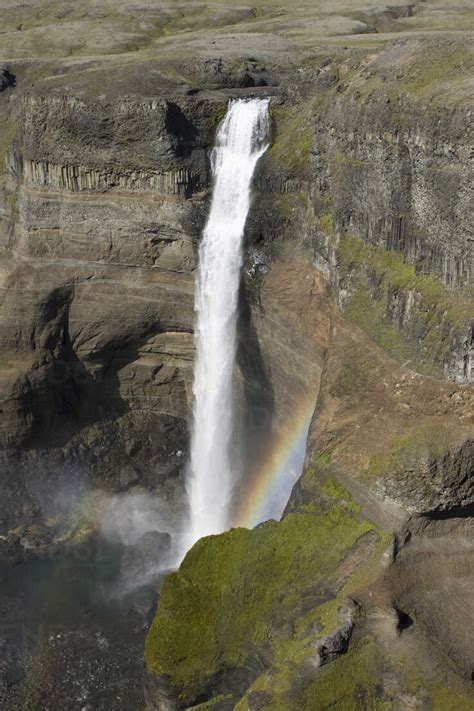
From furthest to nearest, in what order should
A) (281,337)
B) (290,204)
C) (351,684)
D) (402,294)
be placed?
(290,204)
(281,337)
(402,294)
(351,684)

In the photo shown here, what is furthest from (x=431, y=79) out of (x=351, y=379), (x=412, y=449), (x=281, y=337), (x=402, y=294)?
(x=412, y=449)

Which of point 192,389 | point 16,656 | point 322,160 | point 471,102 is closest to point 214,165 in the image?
point 322,160

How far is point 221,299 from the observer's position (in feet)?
145

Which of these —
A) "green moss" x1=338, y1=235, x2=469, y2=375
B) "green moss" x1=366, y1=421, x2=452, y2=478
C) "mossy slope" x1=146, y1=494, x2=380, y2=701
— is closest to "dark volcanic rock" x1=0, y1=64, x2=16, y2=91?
"green moss" x1=338, y1=235, x2=469, y2=375

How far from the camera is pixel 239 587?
3019cm

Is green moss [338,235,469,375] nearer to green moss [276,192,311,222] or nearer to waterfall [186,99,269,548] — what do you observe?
green moss [276,192,311,222]

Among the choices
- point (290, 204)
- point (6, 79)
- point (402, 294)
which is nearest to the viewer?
point (402, 294)

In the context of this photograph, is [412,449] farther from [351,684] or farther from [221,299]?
[221,299]

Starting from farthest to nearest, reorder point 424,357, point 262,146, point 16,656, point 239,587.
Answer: point 262,146 < point 16,656 < point 424,357 < point 239,587

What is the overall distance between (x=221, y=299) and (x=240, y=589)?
17808mm

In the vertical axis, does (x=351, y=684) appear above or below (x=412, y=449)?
below

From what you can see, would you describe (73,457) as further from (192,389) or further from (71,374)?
(192,389)

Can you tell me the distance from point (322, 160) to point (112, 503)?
20.8 meters

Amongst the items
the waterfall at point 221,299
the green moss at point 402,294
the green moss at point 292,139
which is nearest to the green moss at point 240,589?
the green moss at point 402,294
